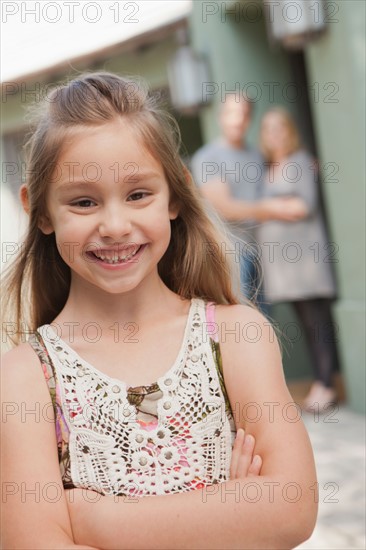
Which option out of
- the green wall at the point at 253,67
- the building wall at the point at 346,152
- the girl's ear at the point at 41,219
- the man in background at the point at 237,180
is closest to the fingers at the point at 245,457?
the girl's ear at the point at 41,219

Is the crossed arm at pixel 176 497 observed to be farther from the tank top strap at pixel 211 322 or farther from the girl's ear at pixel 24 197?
the girl's ear at pixel 24 197

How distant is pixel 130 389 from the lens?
168cm

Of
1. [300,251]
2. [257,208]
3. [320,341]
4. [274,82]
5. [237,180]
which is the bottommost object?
[320,341]

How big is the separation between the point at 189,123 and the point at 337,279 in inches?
148

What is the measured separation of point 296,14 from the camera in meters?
5.00

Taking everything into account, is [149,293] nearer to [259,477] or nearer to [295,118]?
[259,477]

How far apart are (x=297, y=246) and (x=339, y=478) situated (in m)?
1.67

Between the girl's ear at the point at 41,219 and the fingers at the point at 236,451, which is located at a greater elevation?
the girl's ear at the point at 41,219

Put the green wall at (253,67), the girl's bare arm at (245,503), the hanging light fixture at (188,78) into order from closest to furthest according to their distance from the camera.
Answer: the girl's bare arm at (245,503)
the green wall at (253,67)
the hanging light fixture at (188,78)

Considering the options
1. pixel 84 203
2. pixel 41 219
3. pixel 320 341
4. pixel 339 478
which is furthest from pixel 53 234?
pixel 320 341

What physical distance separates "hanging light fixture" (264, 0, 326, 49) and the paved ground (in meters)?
1.94

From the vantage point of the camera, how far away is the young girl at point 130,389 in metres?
1.58

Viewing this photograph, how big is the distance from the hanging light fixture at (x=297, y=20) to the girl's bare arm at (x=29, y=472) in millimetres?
3777

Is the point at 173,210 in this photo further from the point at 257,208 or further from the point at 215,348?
the point at 257,208
